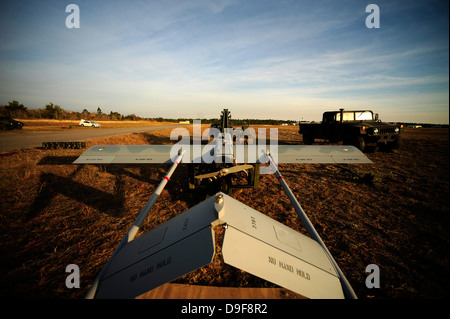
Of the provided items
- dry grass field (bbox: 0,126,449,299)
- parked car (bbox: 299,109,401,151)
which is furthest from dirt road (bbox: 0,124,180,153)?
parked car (bbox: 299,109,401,151)

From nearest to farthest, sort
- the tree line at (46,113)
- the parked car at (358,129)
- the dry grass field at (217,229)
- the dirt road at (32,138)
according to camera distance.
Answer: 1. the dry grass field at (217,229)
2. the dirt road at (32,138)
3. the parked car at (358,129)
4. the tree line at (46,113)

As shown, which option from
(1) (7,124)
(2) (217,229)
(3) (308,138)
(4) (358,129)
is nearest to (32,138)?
(1) (7,124)

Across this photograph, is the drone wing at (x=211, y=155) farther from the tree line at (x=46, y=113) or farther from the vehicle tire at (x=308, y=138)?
the tree line at (x=46, y=113)

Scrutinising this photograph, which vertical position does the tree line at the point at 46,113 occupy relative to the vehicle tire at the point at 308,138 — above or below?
above

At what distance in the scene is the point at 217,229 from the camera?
12.8ft

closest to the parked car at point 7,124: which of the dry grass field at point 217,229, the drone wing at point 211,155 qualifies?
the dry grass field at point 217,229

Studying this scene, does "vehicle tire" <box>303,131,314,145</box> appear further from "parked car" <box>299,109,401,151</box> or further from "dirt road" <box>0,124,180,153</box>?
"dirt road" <box>0,124,180,153</box>

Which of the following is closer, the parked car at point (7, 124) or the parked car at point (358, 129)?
the parked car at point (358, 129)

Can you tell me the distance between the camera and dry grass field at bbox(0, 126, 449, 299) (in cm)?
256

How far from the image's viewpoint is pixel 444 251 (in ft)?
9.81

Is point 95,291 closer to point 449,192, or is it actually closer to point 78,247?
point 78,247

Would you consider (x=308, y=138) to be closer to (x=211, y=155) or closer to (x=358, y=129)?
(x=358, y=129)

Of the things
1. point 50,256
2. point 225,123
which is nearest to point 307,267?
point 50,256

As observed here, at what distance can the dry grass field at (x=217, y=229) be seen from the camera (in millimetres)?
2562
